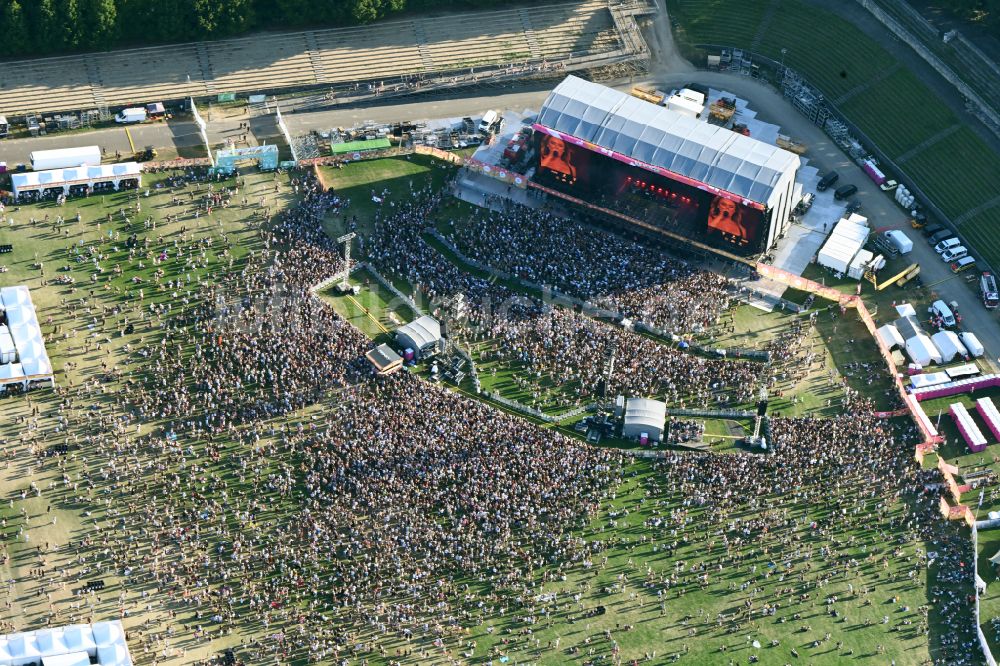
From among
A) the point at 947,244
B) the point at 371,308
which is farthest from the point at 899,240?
the point at 371,308

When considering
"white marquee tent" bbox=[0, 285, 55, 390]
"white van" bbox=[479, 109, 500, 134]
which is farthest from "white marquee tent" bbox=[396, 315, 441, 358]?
"white marquee tent" bbox=[0, 285, 55, 390]

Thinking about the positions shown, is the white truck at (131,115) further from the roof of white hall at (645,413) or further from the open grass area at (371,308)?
the roof of white hall at (645,413)

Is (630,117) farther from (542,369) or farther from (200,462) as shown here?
(200,462)

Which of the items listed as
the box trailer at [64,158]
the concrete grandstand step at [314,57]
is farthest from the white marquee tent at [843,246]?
the box trailer at [64,158]

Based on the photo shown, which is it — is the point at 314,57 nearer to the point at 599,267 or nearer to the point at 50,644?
the point at 599,267

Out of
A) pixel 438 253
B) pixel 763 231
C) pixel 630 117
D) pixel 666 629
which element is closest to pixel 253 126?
pixel 438 253

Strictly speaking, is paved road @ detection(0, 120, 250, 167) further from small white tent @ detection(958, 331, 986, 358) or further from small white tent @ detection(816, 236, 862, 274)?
small white tent @ detection(958, 331, 986, 358)
